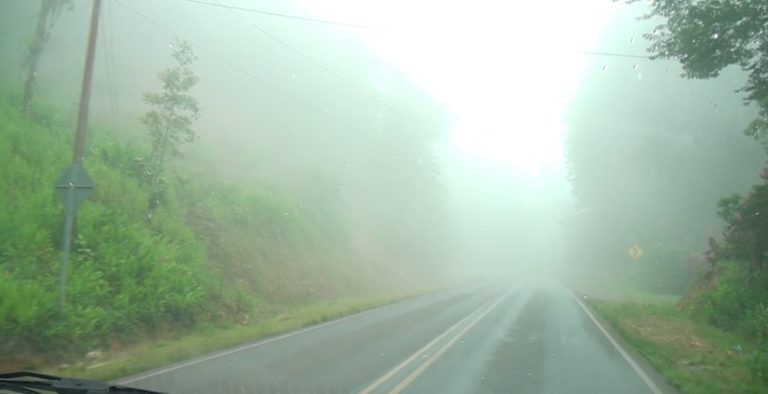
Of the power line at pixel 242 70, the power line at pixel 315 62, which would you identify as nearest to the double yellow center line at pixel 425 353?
the power line at pixel 242 70

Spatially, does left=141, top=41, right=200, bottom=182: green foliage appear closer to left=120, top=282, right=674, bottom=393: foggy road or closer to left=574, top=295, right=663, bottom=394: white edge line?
left=120, top=282, right=674, bottom=393: foggy road

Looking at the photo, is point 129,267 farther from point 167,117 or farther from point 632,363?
point 632,363

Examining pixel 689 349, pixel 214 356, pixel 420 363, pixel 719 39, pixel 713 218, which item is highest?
pixel 719 39

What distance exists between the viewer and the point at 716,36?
1429 centimetres

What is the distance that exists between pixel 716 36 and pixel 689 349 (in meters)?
6.99

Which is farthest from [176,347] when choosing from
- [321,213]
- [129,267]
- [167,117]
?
[321,213]

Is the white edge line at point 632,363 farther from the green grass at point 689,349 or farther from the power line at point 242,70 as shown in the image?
the power line at point 242,70

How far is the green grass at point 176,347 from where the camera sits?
30.7 ft

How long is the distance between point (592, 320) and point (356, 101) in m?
39.6

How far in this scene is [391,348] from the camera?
1239cm

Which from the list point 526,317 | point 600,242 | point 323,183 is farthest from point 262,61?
point 526,317

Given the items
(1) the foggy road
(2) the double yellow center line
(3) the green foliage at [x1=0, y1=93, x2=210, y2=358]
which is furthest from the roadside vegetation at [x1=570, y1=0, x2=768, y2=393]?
(3) the green foliage at [x1=0, y1=93, x2=210, y2=358]

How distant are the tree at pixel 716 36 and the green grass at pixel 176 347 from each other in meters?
11.4

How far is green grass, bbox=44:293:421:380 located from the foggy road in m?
0.46
